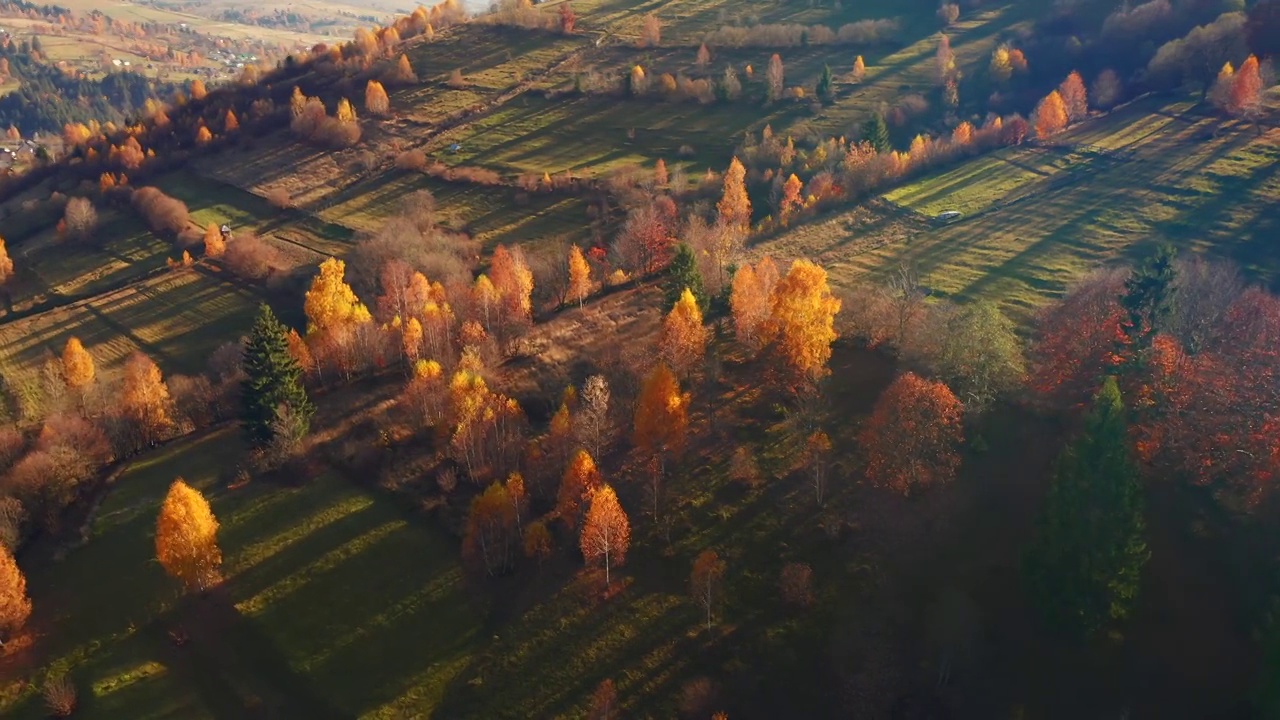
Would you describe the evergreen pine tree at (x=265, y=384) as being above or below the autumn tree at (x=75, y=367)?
above

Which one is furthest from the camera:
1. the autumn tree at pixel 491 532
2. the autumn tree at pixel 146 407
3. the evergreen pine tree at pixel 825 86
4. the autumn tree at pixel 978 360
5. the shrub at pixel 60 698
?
the evergreen pine tree at pixel 825 86

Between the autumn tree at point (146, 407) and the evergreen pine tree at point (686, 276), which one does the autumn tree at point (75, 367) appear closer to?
the autumn tree at point (146, 407)

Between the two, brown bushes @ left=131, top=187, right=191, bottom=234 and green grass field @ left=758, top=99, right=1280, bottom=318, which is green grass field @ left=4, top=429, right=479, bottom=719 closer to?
green grass field @ left=758, top=99, right=1280, bottom=318

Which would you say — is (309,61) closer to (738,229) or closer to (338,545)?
(738,229)

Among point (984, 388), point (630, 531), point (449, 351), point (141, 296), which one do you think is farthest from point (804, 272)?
point (141, 296)

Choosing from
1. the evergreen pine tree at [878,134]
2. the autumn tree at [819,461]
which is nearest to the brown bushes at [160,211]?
the autumn tree at [819,461]

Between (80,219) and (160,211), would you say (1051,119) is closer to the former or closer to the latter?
(160,211)
